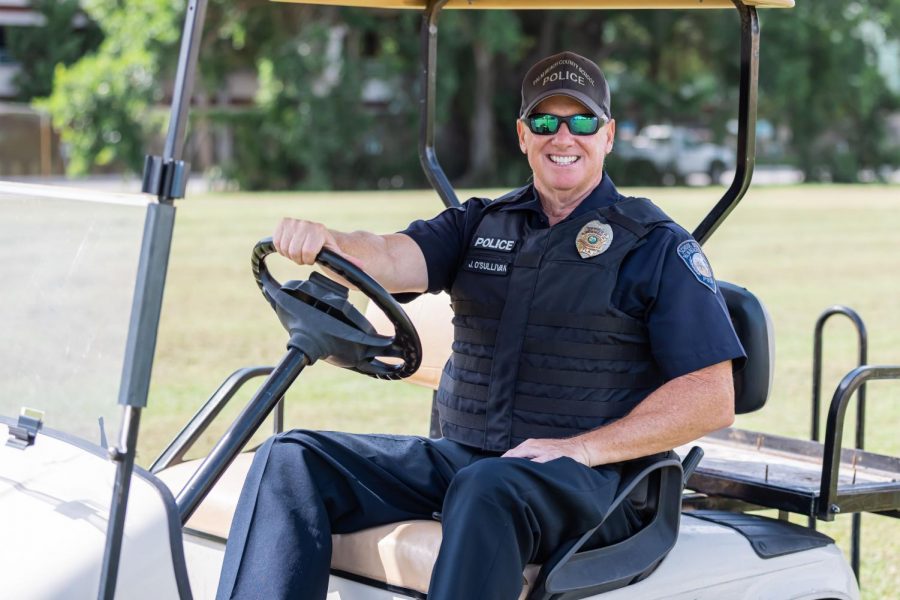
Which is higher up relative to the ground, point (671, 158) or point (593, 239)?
point (593, 239)

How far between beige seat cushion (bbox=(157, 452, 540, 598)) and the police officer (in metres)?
0.05

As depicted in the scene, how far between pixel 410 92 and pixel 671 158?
21.3ft

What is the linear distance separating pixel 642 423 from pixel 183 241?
14335mm

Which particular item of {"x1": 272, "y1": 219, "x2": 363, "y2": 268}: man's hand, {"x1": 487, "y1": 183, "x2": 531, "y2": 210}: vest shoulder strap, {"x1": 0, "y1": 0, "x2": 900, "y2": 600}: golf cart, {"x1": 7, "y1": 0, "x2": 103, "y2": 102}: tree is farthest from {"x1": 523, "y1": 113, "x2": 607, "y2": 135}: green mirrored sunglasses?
{"x1": 7, "y1": 0, "x2": 103, "y2": 102}: tree

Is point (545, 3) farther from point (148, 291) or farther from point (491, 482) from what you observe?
point (148, 291)

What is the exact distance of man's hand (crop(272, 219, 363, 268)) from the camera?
110 inches

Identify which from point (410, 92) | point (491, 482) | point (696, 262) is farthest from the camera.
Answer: point (410, 92)

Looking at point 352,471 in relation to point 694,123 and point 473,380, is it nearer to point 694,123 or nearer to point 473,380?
point 473,380

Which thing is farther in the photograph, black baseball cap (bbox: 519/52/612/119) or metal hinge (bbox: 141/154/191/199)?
black baseball cap (bbox: 519/52/612/119)

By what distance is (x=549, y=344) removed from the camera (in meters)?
2.90

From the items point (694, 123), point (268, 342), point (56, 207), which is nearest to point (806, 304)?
point (268, 342)

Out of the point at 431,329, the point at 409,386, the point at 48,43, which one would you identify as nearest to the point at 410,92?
the point at 48,43

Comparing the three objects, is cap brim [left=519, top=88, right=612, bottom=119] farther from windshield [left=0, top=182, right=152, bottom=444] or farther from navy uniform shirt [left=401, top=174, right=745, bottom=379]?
windshield [left=0, top=182, right=152, bottom=444]

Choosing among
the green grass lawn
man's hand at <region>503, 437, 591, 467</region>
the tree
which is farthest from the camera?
the tree
